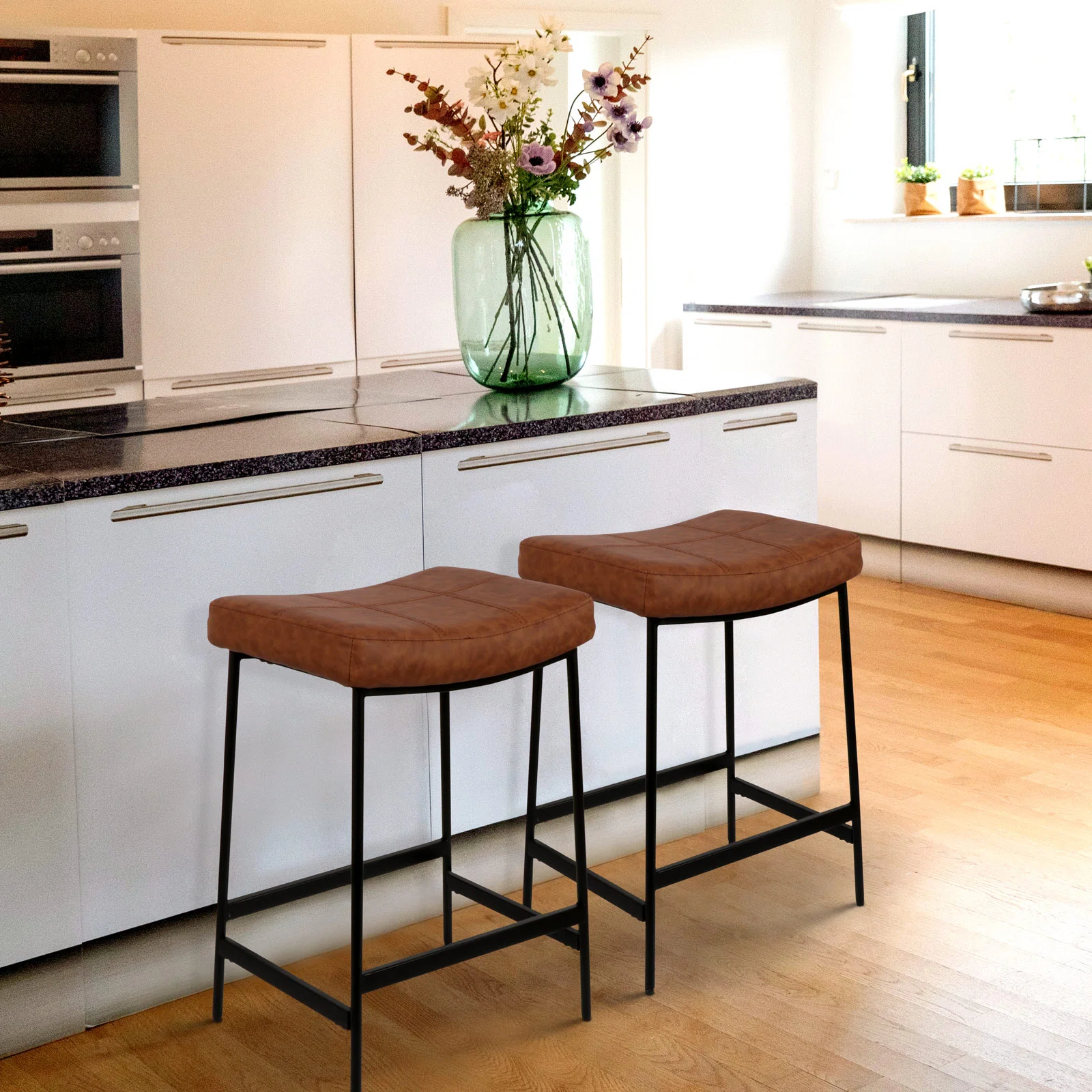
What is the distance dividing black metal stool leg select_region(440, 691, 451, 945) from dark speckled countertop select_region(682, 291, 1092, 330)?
2845mm

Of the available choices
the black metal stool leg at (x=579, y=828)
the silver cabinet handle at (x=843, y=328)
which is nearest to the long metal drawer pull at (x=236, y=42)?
the silver cabinet handle at (x=843, y=328)

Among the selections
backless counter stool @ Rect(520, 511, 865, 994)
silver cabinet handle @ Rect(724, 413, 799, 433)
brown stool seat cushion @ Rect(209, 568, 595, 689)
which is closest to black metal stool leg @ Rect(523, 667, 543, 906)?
backless counter stool @ Rect(520, 511, 865, 994)

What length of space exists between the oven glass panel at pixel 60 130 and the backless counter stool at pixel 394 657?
2.37m

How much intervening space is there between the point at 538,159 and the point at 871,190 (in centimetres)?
359

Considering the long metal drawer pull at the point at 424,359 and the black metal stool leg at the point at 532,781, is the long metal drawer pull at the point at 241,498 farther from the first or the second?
the long metal drawer pull at the point at 424,359

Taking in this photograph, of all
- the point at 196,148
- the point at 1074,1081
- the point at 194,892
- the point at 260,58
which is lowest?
the point at 1074,1081

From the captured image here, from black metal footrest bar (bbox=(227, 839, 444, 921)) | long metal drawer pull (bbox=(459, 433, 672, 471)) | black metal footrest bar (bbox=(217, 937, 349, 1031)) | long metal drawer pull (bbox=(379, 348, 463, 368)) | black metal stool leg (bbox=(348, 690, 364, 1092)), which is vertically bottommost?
black metal footrest bar (bbox=(217, 937, 349, 1031))

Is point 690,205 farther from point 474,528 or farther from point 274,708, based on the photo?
point 274,708

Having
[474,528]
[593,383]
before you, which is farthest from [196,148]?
[474,528]

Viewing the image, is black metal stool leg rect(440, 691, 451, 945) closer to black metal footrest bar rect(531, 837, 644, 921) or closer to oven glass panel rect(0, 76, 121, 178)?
black metal footrest bar rect(531, 837, 644, 921)

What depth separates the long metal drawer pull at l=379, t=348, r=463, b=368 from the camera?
192 inches

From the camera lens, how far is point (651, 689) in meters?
2.36

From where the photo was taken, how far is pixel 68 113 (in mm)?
4148

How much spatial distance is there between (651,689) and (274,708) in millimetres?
626
